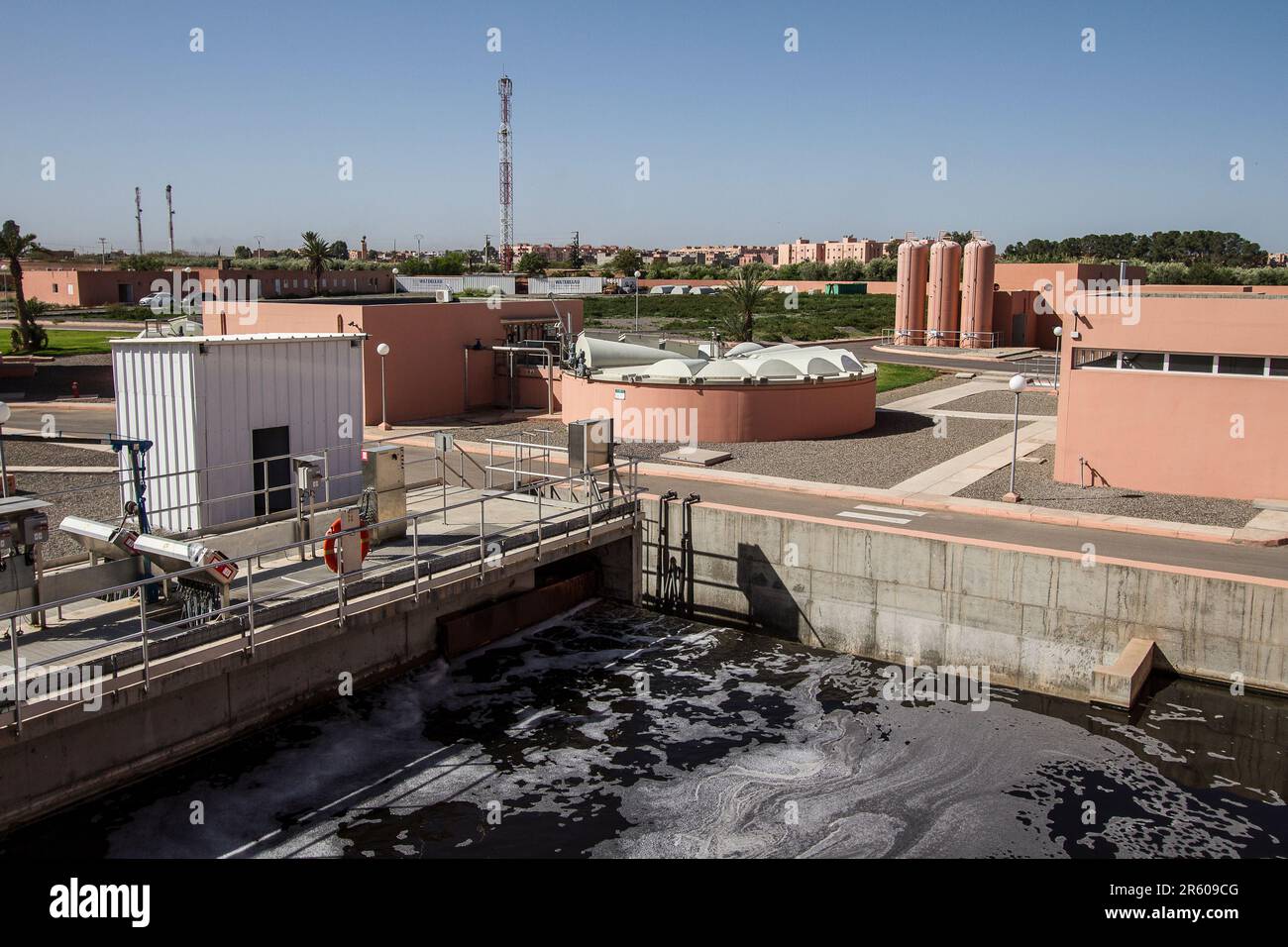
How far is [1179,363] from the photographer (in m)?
22.1

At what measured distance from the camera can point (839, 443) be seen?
28156 mm

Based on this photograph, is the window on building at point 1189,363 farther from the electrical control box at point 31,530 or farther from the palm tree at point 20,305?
the palm tree at point 20,305

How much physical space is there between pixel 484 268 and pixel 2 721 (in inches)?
3334

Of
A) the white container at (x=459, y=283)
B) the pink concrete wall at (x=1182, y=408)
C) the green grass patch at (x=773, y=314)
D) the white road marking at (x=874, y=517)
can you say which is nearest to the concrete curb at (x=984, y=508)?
the white road marking at (x=874, y=517)

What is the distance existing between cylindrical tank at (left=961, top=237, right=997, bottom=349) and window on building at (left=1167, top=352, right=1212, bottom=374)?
32493 millimetres

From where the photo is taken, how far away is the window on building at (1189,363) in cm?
2181

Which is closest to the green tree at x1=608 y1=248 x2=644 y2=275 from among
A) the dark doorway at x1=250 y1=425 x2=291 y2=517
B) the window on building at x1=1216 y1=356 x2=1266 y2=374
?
the window on building at x1=1216 y1=356 x2=1266 y2=374

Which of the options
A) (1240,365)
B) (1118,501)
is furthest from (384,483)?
(1240,365)

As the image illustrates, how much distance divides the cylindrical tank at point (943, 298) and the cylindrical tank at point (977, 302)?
0.83 m

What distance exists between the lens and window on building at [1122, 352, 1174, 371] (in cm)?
2230

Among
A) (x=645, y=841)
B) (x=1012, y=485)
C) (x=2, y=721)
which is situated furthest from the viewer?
(x=1012, y=485)

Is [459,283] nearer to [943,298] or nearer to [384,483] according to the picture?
[943,298]
